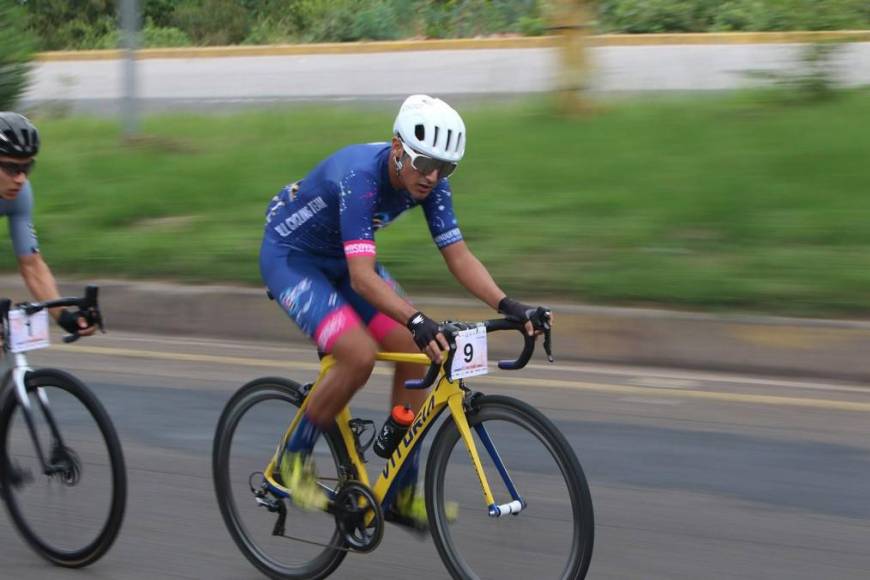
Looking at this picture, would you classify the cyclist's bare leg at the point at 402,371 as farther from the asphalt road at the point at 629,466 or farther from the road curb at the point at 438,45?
the road curb at the point at 438,45

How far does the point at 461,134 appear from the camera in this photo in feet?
14.4

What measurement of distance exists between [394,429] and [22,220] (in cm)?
173

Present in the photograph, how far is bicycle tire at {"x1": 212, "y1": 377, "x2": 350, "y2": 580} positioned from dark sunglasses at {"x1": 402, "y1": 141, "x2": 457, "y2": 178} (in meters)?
Answer: 1.00

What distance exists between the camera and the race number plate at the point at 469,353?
427 cm

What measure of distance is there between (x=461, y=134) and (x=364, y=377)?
0.91m

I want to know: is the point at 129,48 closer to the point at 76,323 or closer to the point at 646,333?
the point at 646,333

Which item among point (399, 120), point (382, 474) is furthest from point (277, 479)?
point (399, 120)

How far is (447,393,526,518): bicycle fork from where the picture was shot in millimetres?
4312

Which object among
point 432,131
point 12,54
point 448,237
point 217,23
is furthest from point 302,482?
point 217,23

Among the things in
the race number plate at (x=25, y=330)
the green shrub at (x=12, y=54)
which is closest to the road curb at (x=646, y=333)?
the race number plate at (x=25, y=330)

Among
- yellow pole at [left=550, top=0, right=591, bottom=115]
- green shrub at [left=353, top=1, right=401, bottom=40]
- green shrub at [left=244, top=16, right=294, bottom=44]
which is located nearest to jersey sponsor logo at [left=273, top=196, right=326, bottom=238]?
yellow pole at [left=550, top=0, right=591, bottom=115]

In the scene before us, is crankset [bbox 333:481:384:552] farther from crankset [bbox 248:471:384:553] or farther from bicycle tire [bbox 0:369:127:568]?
bicycle tire [bbox 0:369:127:568]

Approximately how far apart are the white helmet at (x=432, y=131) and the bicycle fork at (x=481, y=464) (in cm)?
80

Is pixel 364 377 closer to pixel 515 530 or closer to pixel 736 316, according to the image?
pixel 515 530
